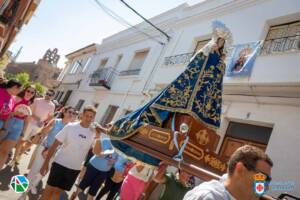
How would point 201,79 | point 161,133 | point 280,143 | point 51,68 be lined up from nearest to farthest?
point 161,133 < point 201,79 < point 280,143 < point 51,68

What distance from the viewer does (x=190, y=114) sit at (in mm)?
2328

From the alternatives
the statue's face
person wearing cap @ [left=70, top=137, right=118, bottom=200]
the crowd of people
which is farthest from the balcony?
the statue's face

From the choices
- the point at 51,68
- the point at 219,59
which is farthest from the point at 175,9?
the point at 51,68

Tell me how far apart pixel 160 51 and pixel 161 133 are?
1174 cm

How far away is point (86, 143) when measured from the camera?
4.71 metres

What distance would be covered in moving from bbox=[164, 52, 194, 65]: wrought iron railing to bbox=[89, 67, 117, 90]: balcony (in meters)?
5.76

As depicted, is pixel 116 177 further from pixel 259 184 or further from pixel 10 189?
pixel 259 184

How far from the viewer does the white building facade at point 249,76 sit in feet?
21.4

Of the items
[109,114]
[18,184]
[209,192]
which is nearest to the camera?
[18,184]

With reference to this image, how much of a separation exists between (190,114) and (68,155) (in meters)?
2.81

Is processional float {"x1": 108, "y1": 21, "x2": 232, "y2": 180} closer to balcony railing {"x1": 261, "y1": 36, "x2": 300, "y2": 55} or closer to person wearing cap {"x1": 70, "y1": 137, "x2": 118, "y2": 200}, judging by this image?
person wearing cap {"x1": 70, "y1": 137, "x2": 118, "y2": 200}

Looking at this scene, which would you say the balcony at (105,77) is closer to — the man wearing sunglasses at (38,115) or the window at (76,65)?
the window at (76,65)

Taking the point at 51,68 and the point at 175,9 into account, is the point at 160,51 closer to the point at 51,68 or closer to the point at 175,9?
the point at 175,9

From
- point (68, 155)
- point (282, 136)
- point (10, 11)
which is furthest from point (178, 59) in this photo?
point (68, 155)
